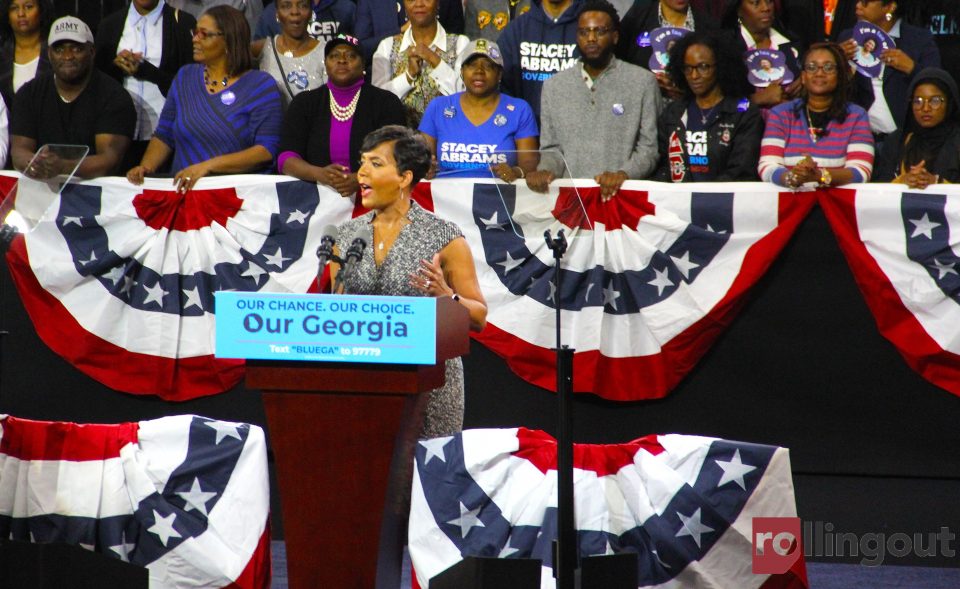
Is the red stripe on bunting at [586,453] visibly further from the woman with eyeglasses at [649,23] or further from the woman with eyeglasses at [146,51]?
the woman with eyeglasses at [146,51]

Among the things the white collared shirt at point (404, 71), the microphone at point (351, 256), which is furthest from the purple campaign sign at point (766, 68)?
the microphone at point (351, 256)

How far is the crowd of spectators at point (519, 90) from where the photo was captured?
230 inches

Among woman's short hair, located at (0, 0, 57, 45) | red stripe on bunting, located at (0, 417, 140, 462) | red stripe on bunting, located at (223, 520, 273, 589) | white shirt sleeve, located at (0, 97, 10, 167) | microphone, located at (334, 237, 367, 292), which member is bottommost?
red stripe on bunting, located at (223, 520, 273, 589)

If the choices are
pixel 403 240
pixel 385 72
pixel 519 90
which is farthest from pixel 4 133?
pixel 403 240

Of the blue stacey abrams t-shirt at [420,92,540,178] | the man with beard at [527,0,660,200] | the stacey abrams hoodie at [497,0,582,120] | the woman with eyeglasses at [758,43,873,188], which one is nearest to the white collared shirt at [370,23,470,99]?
the stacey abrams hoodie at [497,0,582,120]

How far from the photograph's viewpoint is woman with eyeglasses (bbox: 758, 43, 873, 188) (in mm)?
5730

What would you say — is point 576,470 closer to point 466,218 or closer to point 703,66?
point 466,218

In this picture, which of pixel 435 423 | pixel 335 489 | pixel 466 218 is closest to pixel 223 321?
pixel 335 489

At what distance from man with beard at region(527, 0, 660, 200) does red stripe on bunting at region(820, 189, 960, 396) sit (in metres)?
0.98

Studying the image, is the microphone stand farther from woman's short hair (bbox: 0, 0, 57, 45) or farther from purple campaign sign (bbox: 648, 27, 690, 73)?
woman's short hair (bbox: 0, 0, 57, 45)

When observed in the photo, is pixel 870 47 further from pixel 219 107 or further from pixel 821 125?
pixel 219 107

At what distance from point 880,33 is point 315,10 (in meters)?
3.10

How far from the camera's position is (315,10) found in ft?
23.8

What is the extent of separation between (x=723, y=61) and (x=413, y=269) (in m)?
2.86
